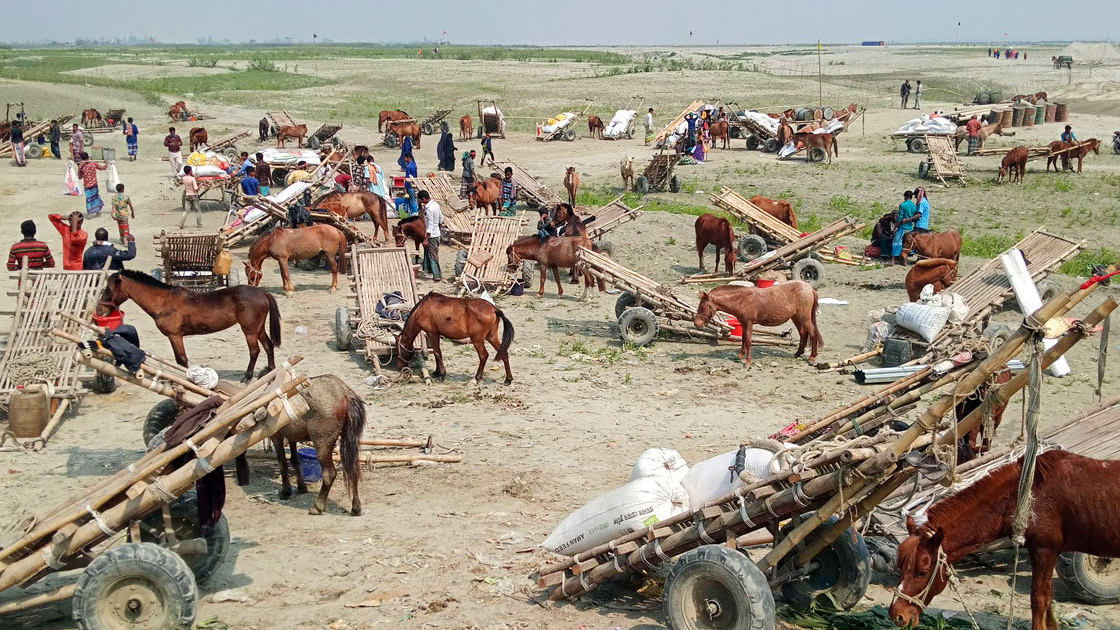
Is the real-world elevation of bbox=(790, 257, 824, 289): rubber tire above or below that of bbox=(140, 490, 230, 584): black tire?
below

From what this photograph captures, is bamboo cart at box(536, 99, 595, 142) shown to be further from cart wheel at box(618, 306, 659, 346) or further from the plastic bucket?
the plastic bucket

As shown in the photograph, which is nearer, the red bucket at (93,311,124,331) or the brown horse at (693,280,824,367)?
the red bucket at (93,311,124,331)

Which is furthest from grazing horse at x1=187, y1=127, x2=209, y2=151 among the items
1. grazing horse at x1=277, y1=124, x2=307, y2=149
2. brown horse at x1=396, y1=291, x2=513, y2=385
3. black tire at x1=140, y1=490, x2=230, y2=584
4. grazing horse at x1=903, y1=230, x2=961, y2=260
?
black tire at x1=140, y1=490, x2=230, y2=584

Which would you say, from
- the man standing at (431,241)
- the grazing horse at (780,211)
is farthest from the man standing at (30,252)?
the grazing horse at (780,211)

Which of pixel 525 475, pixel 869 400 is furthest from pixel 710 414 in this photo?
pixel 869 400

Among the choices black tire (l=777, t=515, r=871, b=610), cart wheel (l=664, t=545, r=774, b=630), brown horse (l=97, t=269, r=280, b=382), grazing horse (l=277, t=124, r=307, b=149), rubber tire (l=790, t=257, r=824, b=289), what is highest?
grazing horse (l=277, t=124, r=307, b=149)

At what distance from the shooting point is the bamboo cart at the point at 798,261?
61.2 ft

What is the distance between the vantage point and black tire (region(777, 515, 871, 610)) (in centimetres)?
732

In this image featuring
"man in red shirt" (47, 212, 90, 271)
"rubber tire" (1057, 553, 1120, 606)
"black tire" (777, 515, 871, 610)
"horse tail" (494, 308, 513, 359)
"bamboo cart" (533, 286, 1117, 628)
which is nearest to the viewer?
"bamboo cart" (533, 286, 1117, 628)

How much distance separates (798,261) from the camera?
2020 cm

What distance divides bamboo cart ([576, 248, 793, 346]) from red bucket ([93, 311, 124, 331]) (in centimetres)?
785

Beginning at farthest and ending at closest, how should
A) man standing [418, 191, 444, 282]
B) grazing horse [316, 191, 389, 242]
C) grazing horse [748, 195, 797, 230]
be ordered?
grazing horse [748, 195, 797, 230] < grazing horse [316, 191, 389, 242] < man standing [418, 191, 444, 282]

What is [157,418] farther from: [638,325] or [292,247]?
[292,247]

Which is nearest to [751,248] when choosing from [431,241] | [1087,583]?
[431,241]
